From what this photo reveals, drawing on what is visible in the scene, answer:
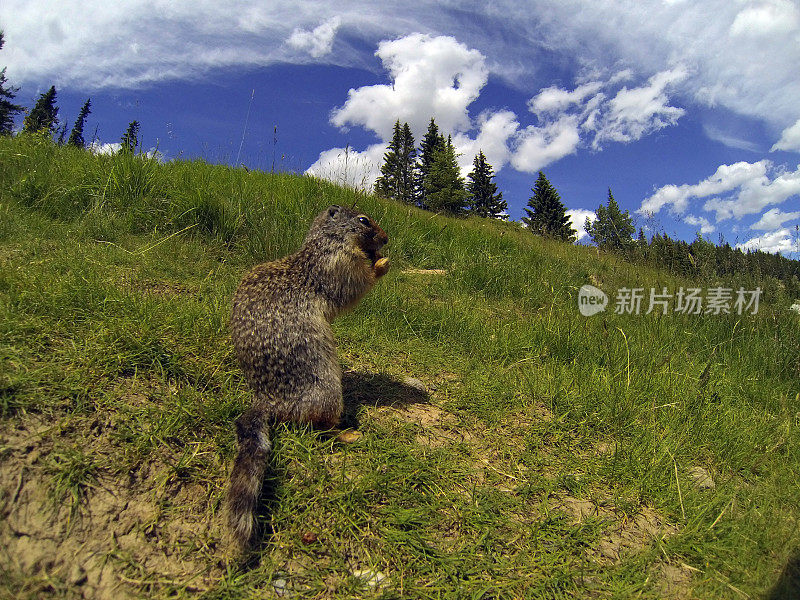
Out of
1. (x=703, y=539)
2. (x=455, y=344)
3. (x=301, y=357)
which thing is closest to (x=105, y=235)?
(x=301, y=357)

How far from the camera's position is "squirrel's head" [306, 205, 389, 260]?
8.62 feet

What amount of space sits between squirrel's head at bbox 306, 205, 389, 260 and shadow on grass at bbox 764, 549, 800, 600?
259cm

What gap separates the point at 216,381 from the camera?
247 cm

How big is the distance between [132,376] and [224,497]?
909 mm

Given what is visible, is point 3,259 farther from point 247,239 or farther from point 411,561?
point 411,561

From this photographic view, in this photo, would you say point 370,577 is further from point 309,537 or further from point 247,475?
point 247,475

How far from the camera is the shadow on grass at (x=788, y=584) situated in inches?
74.7

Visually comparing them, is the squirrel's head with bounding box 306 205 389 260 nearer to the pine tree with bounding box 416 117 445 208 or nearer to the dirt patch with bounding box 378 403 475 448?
the dirt patch with bounding box 378 403 475 448

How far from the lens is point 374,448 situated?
2307mm

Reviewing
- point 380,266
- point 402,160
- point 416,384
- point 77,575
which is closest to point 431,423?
point 416,384

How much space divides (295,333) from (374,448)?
753mm

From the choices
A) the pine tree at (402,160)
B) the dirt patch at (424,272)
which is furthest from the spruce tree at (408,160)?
the dirt patch at (424,272)

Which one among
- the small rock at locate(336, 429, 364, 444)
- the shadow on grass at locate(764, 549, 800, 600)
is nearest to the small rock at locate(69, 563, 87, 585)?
the small rock at locate(336, 429, 364, 444)

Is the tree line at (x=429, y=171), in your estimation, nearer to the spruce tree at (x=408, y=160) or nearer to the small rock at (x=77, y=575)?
the spruce tree at (x=408, y=160)
